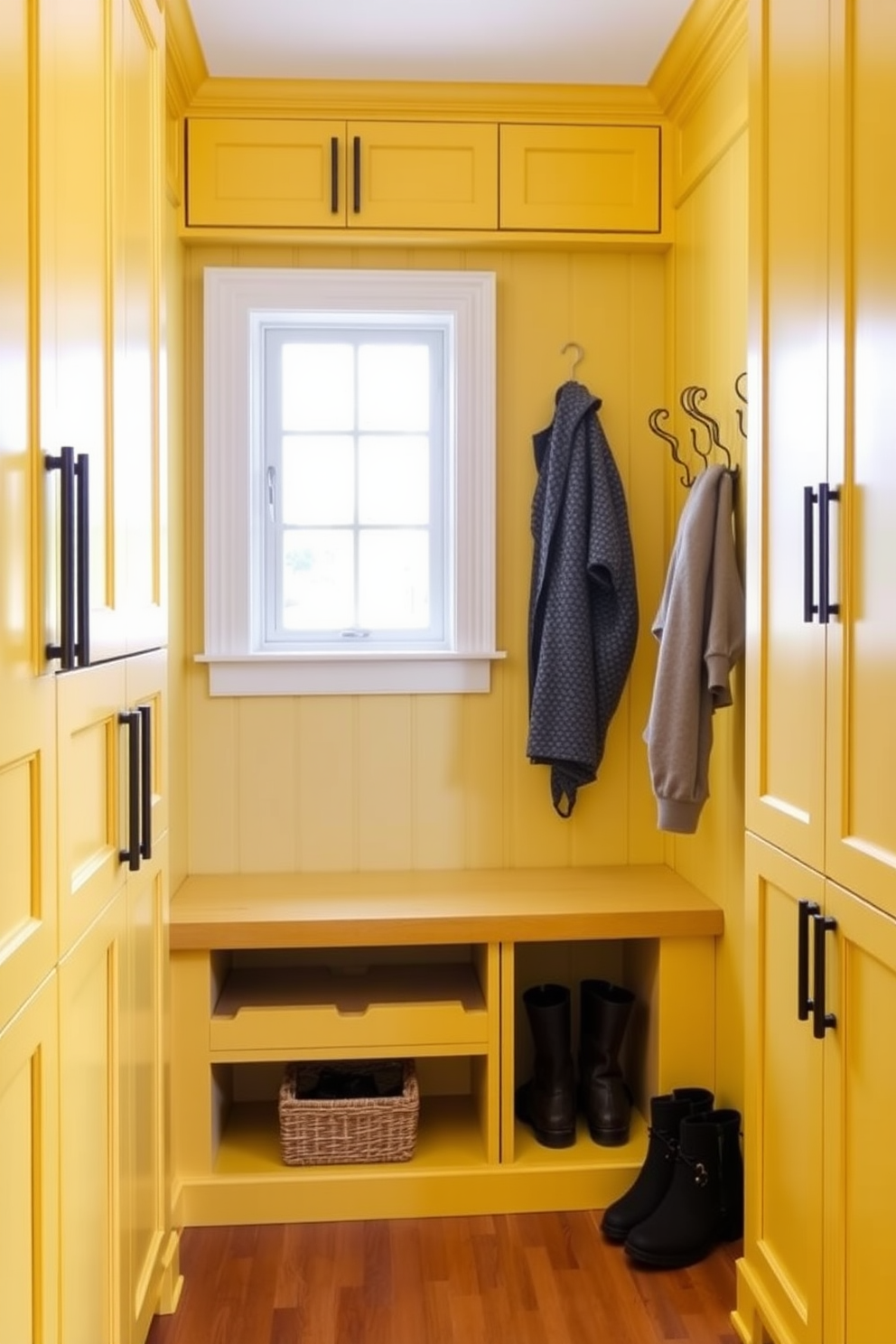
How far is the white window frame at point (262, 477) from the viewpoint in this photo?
9.18 ft

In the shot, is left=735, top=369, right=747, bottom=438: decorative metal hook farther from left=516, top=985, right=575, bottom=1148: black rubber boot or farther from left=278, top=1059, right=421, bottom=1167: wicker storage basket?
left=278, top=1059, right=421, bottom=1167: wicker storage basket

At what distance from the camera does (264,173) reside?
8.97 ft

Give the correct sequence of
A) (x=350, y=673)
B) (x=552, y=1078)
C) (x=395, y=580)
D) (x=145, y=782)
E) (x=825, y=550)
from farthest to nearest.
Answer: (x=395, y=580)
(x=350, y=673)
(x=552, y=1078)
(x=145, y=782)
(x=825, y=550)

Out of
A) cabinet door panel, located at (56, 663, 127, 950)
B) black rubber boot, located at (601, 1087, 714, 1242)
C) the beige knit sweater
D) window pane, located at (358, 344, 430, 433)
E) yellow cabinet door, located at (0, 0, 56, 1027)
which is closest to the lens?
yellow cabinet door, located at (0, 0, 56, 1027)

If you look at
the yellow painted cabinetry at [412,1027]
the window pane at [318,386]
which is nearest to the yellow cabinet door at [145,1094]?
the yellow painted cabinetry at [412,1027]

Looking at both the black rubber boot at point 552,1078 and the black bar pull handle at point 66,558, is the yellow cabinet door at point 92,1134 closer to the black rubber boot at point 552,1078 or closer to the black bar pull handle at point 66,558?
the black bar pull handle at point 66,558

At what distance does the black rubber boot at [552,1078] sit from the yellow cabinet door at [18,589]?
1.57 meters

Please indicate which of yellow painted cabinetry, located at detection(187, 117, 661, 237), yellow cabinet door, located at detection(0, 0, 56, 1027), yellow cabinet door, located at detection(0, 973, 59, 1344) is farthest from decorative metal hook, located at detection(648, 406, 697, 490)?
yellow cabinet door, located at detection(0, 973, 59, 1344)

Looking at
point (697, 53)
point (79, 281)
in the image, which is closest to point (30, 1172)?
point (79, 281)

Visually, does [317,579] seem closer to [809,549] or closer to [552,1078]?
[552,1078]

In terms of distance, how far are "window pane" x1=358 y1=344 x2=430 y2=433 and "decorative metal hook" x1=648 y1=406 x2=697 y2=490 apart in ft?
1.88

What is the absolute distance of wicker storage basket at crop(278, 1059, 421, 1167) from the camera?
2.46 meters

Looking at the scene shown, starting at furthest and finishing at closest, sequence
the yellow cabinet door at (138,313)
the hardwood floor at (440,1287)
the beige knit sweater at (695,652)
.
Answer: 1. the beige knit sweater at (695,652)
2. the hardwood floor at (440,1287)
3. the yellow cabinet door at (138,313)

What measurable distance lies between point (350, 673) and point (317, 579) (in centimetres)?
28
